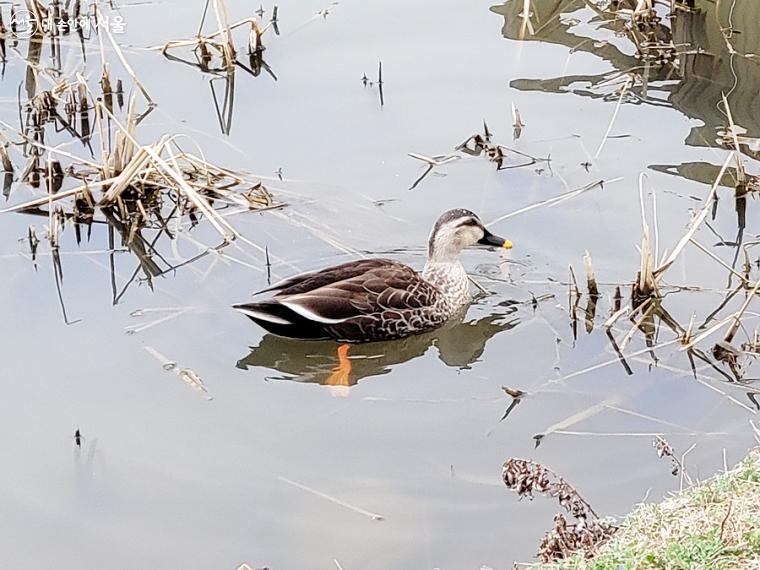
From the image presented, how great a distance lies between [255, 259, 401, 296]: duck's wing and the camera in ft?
23.1

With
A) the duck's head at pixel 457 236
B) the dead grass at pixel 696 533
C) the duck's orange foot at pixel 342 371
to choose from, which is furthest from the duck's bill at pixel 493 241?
the dead grass at pixel 696 533

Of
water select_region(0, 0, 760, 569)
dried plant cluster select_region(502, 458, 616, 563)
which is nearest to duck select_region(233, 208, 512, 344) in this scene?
water select_region(0, 0, 760, 569)

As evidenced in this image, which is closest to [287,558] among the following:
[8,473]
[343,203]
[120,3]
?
[8,473]

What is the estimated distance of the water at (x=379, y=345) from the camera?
18.1 feet

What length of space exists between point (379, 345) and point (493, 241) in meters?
0.94

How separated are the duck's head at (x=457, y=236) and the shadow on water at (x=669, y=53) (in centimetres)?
222

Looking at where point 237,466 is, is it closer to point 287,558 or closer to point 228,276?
point 287,558

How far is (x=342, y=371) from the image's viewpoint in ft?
22.7

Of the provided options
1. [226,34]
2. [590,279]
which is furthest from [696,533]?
[226,34]

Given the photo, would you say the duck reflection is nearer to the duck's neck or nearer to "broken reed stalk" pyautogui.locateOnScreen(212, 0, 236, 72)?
the duck's neck

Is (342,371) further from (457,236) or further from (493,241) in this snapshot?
(493,241)

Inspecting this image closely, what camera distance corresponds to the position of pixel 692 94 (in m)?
9.66

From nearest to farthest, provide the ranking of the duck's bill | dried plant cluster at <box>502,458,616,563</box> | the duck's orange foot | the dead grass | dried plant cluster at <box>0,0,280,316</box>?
the dead grass < dried plant cluster at <box>502,458,616,563</box> < the duck's orange foot < the duck's bill < dried plant cluster at <box>0,0,280,316</box>

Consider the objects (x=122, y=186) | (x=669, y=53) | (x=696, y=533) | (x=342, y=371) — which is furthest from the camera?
(x=669, y=53)
